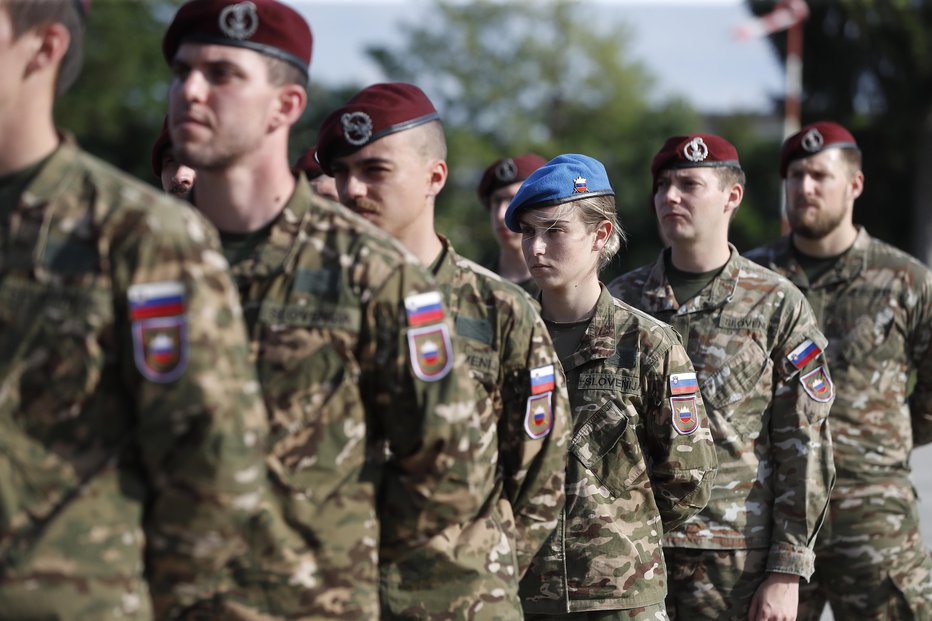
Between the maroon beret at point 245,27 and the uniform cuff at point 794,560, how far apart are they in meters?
3.09

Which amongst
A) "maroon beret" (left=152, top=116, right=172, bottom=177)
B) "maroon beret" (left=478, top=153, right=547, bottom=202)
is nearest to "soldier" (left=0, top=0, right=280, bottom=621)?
"maroon beret" (left=152, top=116, right=172, bottom=177)

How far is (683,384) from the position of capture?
15.4 ft

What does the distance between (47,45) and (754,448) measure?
A: 3626mm

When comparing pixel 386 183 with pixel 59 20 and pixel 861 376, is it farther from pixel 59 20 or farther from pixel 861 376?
pixel 861 376

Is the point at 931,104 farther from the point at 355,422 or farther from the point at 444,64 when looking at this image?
the point at 355,422

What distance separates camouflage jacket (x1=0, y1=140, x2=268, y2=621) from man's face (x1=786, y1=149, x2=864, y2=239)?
179 inches

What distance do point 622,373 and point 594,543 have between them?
0.60 metres

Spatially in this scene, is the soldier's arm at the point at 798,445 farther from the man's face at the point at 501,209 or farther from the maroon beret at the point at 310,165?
the man's face at the point at 501,209

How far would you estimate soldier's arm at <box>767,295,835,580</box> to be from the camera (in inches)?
209

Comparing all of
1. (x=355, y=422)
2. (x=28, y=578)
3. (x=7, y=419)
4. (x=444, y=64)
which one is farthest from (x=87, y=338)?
(x=444, y=64)

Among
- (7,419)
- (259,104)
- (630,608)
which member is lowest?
(630,608)

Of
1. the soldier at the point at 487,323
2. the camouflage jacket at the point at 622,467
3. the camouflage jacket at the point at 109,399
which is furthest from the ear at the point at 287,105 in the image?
the camouflage jacket at the point at 622,467

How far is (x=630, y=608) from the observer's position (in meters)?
4.53

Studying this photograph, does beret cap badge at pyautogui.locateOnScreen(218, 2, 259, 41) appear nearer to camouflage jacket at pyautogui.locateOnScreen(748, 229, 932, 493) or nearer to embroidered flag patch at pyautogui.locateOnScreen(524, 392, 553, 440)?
embroidered flag patch at pyautogui.locateOnScreen(524, 392, 553, 440)
